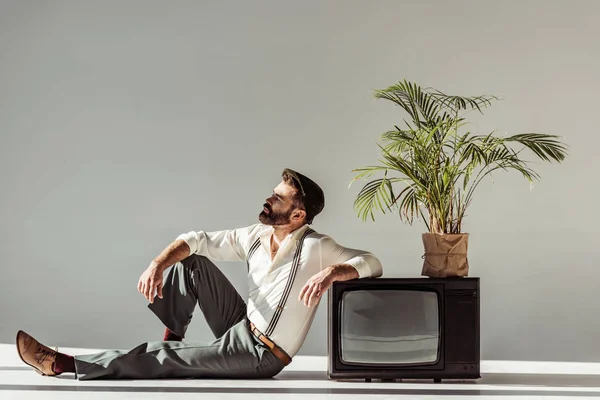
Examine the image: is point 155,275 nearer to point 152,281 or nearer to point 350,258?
point 152,281

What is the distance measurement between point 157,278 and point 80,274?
185 cm

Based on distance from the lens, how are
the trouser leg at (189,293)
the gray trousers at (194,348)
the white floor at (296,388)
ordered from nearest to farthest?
the white floor at (296,388), the gray trousers at (194,348), the trouser leg at (189,293)

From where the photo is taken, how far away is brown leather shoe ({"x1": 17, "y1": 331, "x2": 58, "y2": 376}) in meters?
3.57

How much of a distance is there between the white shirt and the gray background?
1.42 meters

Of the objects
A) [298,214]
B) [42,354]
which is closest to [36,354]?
[42,354]

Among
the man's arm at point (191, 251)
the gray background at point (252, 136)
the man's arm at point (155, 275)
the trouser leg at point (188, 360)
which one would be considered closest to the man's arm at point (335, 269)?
the trouser leg at point (188, 360)

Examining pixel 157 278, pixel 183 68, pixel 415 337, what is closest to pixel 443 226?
pixel 415 337

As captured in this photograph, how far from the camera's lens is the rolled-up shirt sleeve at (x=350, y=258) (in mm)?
3721

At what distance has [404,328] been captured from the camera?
12.2 ft

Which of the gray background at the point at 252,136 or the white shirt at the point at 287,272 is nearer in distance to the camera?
the white shirt at the point at 287,272

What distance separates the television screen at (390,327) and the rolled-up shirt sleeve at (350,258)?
0.30 feet

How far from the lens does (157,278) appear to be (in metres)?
3.70

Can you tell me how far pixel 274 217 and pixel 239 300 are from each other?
0.43m

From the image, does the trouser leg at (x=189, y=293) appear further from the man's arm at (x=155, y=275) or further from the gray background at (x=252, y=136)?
the gray background at (x=252, y=136)
